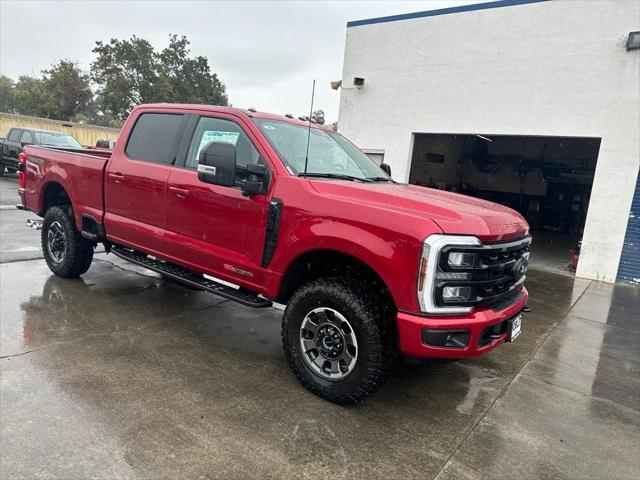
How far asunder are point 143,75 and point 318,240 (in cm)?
5442

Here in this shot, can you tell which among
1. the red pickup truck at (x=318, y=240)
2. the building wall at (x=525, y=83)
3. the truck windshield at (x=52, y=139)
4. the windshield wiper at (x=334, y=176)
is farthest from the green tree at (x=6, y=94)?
the windshield wiper at (x=334, y=176)

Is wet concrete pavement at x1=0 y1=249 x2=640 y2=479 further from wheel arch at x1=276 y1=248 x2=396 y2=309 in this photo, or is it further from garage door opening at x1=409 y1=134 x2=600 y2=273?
garage door opening at x1=409 y1=134 x2=600 y2=273

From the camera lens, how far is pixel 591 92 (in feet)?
29.2

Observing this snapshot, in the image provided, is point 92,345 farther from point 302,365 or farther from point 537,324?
point 537,324

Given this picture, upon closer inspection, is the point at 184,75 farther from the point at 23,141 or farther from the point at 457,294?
the point at 457,294

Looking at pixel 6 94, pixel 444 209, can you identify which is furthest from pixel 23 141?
pixel 6 94

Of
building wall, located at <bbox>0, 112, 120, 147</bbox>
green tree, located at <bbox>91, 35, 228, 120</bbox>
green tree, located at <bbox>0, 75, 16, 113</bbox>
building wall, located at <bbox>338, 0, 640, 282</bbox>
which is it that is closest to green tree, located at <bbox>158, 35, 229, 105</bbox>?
green tree, located at <bbox>91, 35, 228, 120</bbox>

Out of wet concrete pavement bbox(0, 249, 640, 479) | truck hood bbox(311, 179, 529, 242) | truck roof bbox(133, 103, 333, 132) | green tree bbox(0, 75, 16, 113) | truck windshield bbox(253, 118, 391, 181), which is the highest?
green tree bbox(0, 75, 16, 113)

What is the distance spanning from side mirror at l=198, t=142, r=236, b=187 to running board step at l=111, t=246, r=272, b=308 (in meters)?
0.94

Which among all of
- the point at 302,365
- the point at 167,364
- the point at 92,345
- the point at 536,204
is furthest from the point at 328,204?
the point at 536,204

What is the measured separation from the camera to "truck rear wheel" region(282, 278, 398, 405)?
3.07 m

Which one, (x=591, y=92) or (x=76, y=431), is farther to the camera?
(x=591, y=92)

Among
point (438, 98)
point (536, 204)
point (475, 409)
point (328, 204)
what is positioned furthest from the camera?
point (536, 204)

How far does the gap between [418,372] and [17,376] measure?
10.2 feet
